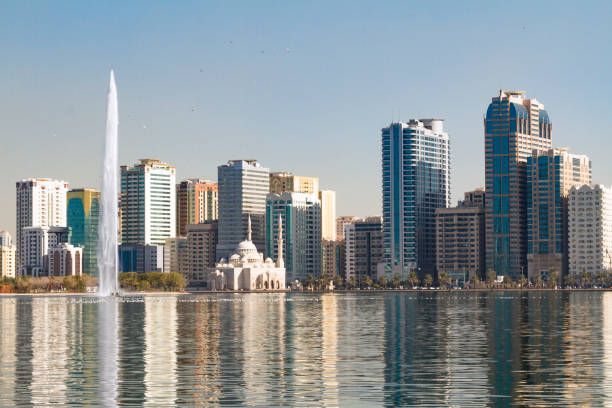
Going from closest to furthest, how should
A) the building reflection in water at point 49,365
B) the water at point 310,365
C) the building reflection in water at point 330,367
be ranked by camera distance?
the building reflection in water at point 330,367
the water at point 310,365
the building reflection in water at point 49,365

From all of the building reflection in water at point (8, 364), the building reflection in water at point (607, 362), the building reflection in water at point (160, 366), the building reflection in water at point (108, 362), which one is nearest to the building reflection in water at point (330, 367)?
the building reflection in water at point (160, 366)

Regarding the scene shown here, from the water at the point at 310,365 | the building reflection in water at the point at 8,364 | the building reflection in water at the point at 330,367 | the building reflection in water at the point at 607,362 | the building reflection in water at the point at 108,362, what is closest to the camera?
the building reflection in water at the point at 330,367

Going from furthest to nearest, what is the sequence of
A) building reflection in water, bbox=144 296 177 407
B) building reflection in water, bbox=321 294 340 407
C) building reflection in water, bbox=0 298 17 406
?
building reflection in water, bbox=0 298 17 406
building reflection in water, bbox=144 296 177 407
building reflection in water, bbox=321 294 340 407

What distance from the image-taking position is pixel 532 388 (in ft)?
196

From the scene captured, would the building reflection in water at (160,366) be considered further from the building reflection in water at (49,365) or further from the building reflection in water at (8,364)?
the building reflection in water at (8,364)

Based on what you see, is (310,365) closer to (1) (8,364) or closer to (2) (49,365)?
(2) (49,365)

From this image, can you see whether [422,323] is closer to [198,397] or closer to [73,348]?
[73,348]

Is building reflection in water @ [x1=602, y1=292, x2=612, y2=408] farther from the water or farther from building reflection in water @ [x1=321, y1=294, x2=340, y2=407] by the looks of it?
building reflection in water @ [x1=321, y1=294, x2=340, y2=407]

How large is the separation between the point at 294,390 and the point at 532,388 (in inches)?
503

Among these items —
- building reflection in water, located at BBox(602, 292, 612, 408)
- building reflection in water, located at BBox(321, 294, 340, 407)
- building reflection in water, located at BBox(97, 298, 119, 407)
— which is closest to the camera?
building reflection in water, located at BBox(321, 294, 340, 407)

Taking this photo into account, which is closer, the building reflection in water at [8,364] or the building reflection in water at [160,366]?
the building reflection in water at [160,366]

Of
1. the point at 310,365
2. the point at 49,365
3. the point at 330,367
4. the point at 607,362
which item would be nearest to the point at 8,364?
the point at 49,365

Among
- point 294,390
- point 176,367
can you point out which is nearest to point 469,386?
point 294,390

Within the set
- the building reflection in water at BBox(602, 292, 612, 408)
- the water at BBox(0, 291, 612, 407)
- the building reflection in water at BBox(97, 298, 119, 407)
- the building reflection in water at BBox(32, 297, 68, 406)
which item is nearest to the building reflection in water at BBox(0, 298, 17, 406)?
the water at BBox(0, 291, 612, 407)
